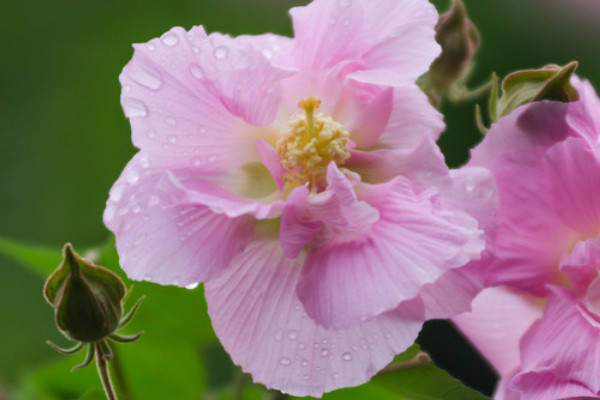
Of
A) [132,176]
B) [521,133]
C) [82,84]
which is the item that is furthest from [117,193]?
[82,84]

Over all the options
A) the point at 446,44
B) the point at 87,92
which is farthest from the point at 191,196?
the point at 87,92

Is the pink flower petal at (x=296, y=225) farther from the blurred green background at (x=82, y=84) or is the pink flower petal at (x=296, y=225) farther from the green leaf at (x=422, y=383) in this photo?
the blurred green background at (x=82, y=84)

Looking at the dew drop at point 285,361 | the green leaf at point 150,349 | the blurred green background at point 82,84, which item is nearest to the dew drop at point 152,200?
the dew drop at point 285,361

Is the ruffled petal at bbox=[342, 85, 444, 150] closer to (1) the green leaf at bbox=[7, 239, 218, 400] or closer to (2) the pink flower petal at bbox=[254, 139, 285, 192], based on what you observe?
(2) the pink flower petal at bbox=[254, 139, 285, 192]

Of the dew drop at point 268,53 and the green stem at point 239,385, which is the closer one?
the dew drop at point 268,53

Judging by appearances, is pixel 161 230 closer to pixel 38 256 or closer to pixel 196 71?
pixel 196 71

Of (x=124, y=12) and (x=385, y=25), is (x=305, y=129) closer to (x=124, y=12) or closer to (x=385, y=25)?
(x=385, y=25)

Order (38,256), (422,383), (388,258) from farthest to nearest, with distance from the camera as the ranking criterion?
1. (38,256)
2. (422,383)
3. (388,258)

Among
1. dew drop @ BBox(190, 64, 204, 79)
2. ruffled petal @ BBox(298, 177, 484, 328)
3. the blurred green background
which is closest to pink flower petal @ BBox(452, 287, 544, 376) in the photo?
ruffled petal @ BBox(298, 177, 484, 328)
